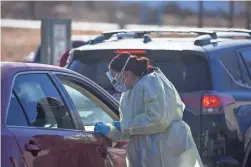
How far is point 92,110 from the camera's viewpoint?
575 centimetres

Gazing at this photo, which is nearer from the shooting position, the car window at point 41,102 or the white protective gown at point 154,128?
the car window at point 41,102

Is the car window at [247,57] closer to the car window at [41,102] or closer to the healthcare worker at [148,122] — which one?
the healthcare worker at [148,122]

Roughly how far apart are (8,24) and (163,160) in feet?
98.8

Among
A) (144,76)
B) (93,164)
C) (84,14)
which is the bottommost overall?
(84,14)

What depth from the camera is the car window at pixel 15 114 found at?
4.36m

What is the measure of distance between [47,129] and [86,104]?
1.05 m

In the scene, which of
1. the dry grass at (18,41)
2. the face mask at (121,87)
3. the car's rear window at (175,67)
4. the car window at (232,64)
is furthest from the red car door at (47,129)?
the dry grass at (18,41)

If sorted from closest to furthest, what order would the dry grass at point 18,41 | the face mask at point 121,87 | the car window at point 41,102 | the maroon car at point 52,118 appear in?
the maroon car at point 52,118 → the car window at point 41,102 → the face mask at point 121,87 → the dry grass at point 18,41

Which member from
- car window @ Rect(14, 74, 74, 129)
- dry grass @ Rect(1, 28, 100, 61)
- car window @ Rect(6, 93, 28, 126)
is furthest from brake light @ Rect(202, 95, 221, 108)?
dry grass @ Rect(1, 28, 100, 61)

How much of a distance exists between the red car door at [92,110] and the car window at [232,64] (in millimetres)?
1700

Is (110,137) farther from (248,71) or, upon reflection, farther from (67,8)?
(67,8)

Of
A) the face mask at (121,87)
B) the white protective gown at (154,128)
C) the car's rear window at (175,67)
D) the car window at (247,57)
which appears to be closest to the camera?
the white protective gown at (154,128)

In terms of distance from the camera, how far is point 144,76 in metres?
5.23

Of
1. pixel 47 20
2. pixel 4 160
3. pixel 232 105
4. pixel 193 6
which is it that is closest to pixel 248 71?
pixel 232 105
